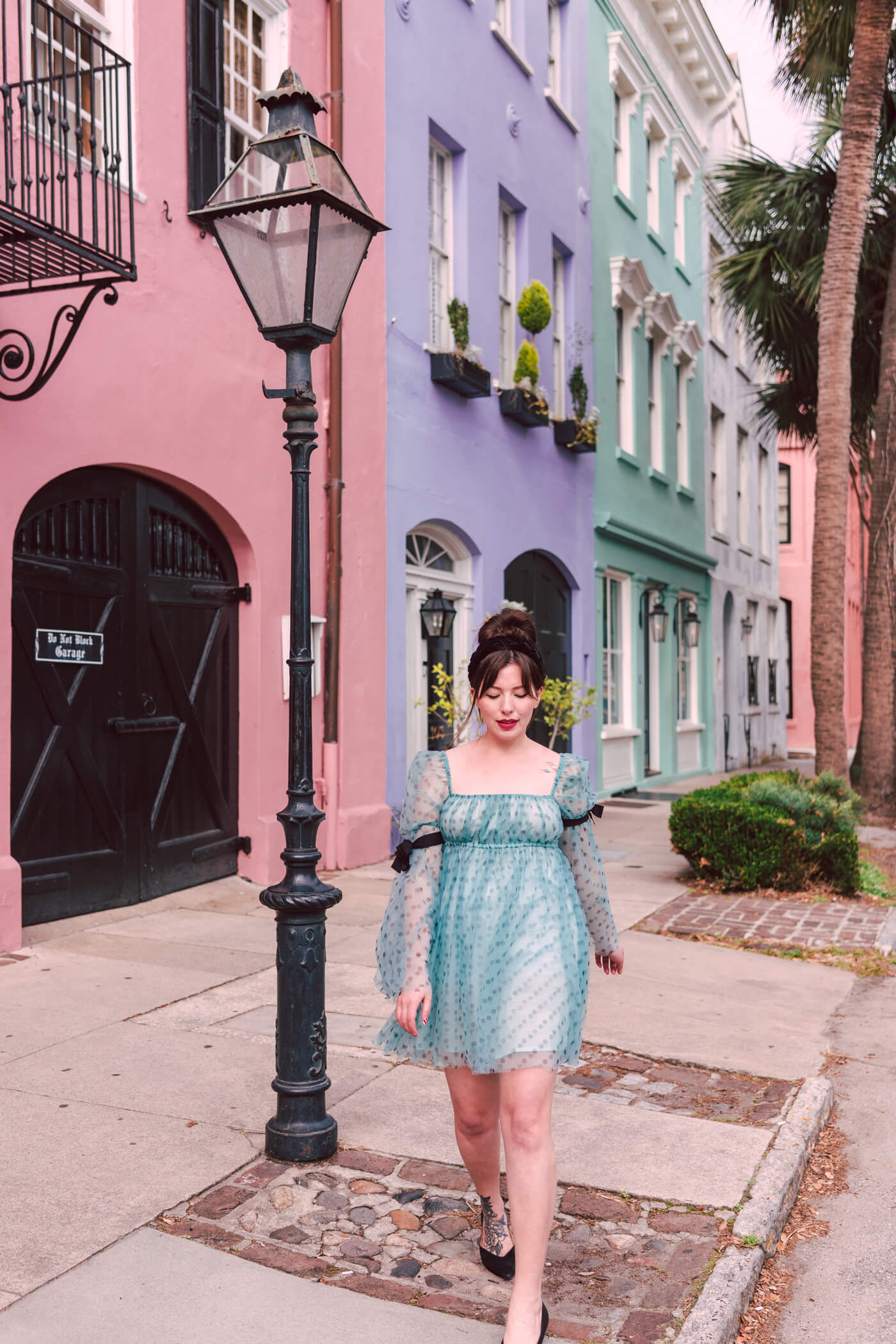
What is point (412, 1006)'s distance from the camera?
2.94 meters

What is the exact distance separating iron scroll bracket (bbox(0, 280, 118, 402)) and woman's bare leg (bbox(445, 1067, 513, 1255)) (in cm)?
450

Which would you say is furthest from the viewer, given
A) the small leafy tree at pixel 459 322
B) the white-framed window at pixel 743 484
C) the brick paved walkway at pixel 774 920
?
the white-framed window at pixel 743 484

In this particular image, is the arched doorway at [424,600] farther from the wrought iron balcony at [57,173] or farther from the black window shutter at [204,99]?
the wrought iron balcony at [57,173]

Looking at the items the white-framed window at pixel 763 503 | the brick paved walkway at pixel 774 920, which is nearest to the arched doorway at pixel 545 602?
the brick paved walkway at pixel 774 920

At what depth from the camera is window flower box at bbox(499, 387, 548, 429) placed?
12.5m

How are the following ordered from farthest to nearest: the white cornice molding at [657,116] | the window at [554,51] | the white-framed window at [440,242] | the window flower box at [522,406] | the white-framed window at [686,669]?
the white-framed window at [686,669], the white cornice molding at [657,116], the window at [554,51], the window flower box at [522,406], the white-framed window at [440,242]

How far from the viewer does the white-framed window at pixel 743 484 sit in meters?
24.2

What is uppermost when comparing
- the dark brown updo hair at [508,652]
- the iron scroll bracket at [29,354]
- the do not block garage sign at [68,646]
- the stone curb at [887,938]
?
the iron scroll bracket at [29,354]

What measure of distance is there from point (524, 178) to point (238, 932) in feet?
30.6

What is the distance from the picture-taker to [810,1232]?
3.77 m

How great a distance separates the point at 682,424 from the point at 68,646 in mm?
14833

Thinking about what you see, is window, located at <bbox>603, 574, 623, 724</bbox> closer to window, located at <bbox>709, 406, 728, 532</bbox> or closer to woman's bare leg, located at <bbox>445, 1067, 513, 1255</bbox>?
window, located at <bbox>709, 406, 728, 532</bbox>

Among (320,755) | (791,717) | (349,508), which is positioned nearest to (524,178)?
(349,508)

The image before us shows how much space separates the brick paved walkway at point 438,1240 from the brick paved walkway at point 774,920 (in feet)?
13.8
